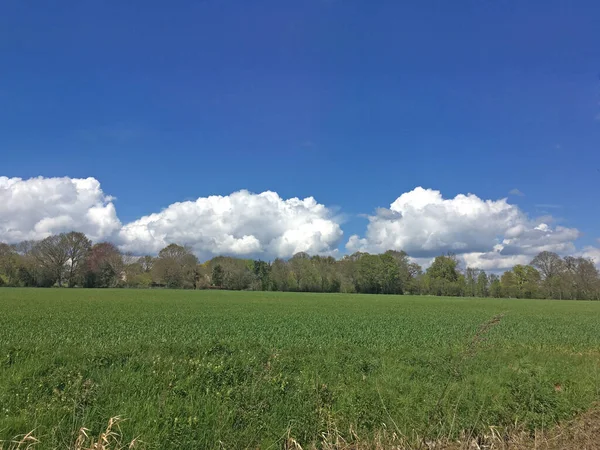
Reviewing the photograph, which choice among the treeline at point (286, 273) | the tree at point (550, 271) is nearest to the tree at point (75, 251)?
the treeline at point (286, 273)

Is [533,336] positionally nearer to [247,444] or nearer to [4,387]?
[247,444]

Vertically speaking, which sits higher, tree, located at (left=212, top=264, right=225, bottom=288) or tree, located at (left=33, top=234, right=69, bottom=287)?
tree, located at (left=33, top=234, right=69, bottom=287)

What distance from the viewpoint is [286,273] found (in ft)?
461

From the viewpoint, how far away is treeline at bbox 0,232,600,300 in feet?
397

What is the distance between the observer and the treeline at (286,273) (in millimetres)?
120875

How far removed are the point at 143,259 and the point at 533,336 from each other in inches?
6086

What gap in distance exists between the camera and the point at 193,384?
396 inches

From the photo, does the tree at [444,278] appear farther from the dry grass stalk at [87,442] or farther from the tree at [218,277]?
the dry grass stalk at [87,442]

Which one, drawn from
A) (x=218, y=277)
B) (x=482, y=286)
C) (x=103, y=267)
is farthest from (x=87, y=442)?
(x=482, y=286)

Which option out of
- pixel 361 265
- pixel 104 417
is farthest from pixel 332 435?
pixel 361 265

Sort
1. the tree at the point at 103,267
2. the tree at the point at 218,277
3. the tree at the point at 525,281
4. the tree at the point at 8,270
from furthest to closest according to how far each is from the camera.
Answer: the tree at the point at 218,277 < the tree at the point at 525,281 < the tree at the point at 103,267 < the tree at the point at 8,270

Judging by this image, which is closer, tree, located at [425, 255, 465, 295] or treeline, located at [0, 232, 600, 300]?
treeline, located at [0, 232, 600, 300]

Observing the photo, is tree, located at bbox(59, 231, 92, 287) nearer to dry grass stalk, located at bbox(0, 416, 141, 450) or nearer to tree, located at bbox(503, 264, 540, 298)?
dry grass stalk, located at bbox(0, 416, 141, 450)

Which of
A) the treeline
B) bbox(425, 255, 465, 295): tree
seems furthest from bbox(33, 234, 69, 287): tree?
bbox(425, 255, 465, 295): tree
